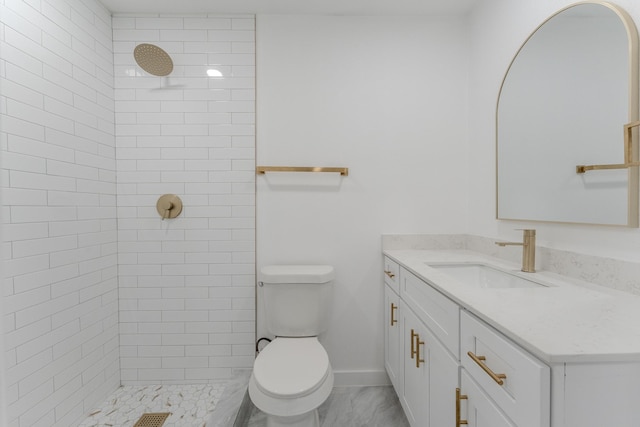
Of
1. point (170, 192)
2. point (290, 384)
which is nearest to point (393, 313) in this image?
point (290, 384)

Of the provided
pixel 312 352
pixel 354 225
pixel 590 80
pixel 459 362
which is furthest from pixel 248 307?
pixel 590 80

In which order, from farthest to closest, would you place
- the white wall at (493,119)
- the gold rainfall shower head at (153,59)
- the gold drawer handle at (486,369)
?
the gold rainfall shower head at (153,59), the white wall at (493,119), the gold drawer handle at (486,369)

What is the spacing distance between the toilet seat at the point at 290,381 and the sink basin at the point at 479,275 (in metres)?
0.75

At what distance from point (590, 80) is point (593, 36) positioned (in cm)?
15

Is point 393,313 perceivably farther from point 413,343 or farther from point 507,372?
point 507,372

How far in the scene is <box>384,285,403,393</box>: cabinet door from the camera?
1.55 metres

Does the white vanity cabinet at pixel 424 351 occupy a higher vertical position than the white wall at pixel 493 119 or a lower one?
lower

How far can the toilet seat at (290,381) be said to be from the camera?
A: 1.17m

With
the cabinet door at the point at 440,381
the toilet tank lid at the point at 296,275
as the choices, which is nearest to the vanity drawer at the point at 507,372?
the cabinet door at the point at 440,381

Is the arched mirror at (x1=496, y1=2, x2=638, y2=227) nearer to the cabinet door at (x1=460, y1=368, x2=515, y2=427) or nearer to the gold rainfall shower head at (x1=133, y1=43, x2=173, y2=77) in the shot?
the cabinet door at (x1=460, y1=368, x2=515, y2=427)

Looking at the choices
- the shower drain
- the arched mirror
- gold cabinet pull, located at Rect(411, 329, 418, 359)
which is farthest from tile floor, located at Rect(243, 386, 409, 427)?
the arched mirror

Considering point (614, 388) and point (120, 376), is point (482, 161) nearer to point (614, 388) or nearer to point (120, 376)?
point (614, 388)

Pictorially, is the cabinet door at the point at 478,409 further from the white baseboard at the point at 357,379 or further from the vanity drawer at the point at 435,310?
the white baseboard at the point at 357,379

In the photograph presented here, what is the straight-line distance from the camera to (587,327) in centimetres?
65
